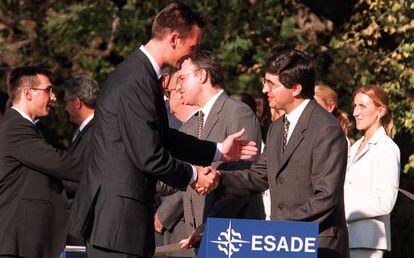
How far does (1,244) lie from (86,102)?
222cm

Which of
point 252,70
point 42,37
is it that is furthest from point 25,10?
point 252,70

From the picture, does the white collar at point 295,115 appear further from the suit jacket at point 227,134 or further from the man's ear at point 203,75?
the man's ear at point 203,75

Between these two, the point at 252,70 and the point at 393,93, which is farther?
the point at 252,70

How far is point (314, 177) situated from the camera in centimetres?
721

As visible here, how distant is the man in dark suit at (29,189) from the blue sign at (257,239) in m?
1.68

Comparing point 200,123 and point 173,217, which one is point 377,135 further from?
point 173,217

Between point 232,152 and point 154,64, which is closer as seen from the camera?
point 154,64

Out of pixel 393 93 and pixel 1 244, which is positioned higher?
pixel 393 93

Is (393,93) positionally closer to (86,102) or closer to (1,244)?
(86,102)

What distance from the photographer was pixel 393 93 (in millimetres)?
13602

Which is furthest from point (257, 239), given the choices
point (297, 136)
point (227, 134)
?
point (227, 134)

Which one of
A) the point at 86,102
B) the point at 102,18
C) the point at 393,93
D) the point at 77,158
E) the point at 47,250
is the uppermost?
the point at 102,18

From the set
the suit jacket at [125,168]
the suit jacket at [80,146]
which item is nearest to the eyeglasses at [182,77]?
the suit jacket at [80,146]

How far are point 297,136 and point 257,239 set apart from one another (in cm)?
72
